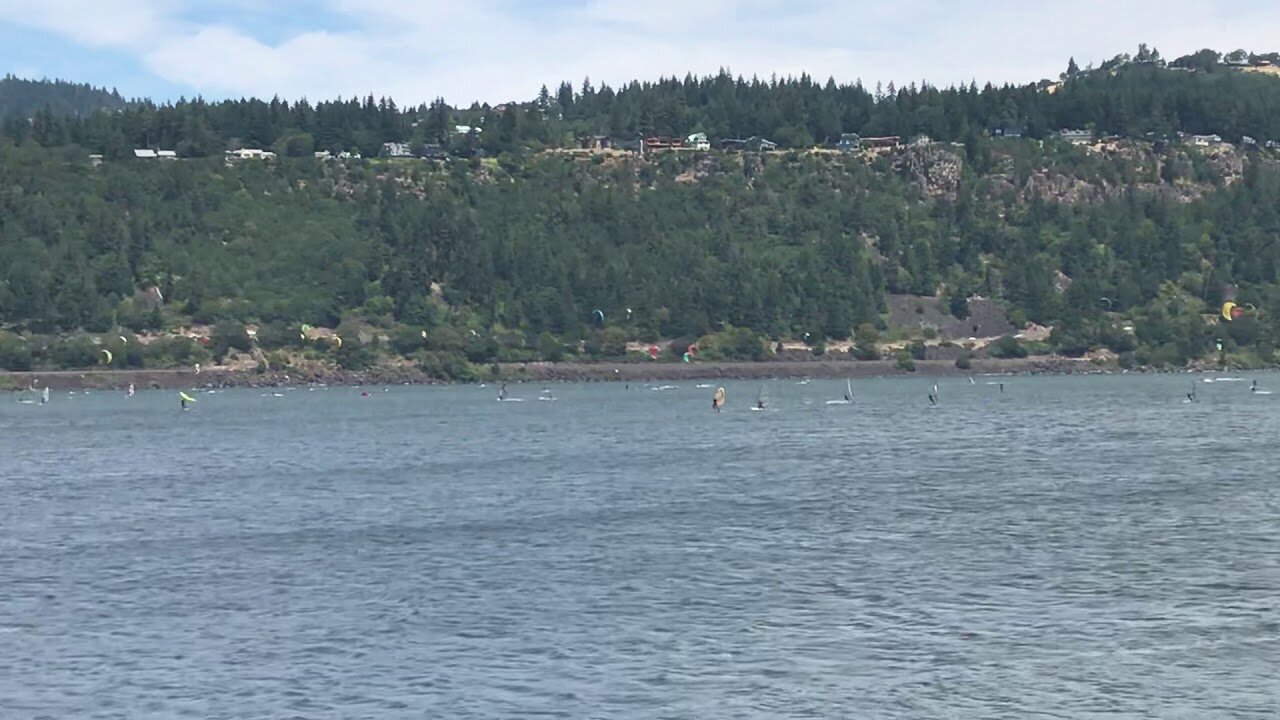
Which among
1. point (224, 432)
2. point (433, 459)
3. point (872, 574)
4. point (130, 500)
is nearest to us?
point (872, 574)

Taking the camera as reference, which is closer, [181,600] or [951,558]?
[181,600]

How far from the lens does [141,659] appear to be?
5103 centimetres

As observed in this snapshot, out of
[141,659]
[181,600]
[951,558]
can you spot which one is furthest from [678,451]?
[141,659]

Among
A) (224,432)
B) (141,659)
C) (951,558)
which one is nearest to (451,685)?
(141,659)

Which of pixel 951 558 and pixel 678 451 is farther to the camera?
pixel 678 451

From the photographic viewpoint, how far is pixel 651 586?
62344 mm

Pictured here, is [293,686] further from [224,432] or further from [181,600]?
[224,432]

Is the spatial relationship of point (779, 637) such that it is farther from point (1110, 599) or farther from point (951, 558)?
point (951, 558)

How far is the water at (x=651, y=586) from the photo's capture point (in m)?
46.0

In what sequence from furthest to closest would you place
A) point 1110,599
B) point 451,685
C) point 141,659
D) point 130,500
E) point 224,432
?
1. point 224,432
2. point 130,500
3. point 1110,599
4. point 141,659
5. point 451,685

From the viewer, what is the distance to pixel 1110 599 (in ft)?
190

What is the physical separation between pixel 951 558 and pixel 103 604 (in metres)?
30.6

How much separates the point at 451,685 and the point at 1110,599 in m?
22.7

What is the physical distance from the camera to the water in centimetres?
4603
